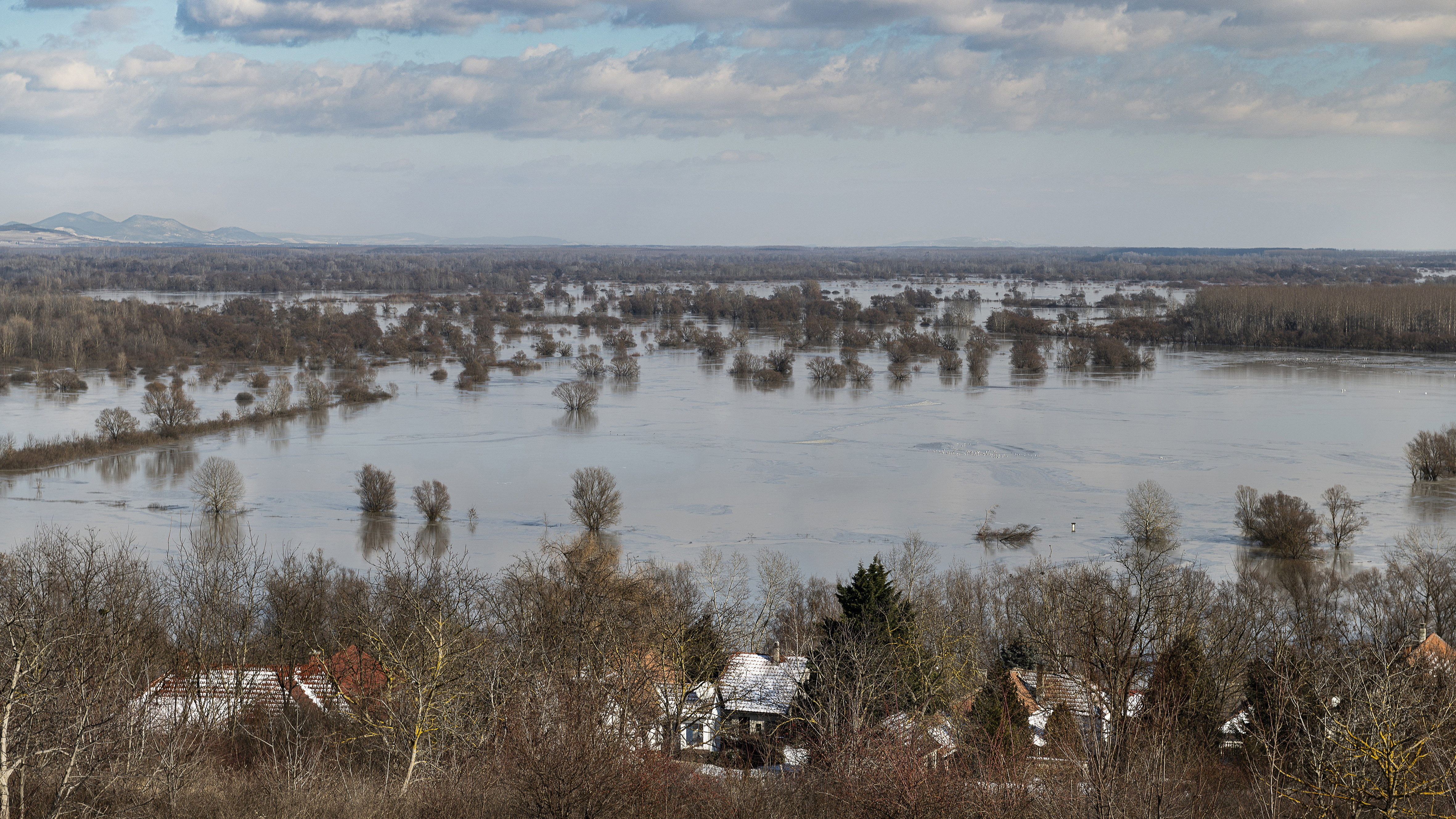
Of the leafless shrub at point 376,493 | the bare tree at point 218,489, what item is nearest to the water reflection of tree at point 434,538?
the leafless shrub at point 376,493

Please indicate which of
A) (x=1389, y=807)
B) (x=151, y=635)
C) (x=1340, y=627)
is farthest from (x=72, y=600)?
(x=1340, y=627)

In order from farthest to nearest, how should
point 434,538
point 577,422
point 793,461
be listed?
1. point 577,422
2. point 793,461
3. point 434,538

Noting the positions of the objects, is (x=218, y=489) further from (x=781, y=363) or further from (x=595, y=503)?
(x=781, y=363)

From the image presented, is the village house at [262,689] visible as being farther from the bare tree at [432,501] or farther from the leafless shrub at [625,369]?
the leafless shrub at [625,369]

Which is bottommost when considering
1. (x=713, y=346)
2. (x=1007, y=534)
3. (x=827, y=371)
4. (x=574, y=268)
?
(x=1007, y=534)

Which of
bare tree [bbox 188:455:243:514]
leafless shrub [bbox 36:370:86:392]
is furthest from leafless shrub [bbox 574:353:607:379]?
bare tree [bbox 188:455:243:514]

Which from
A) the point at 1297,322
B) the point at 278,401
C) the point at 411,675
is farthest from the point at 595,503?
the point at 1297,322

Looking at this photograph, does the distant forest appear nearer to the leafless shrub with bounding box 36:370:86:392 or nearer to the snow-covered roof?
the leafless shrub with bounding box 36:370:86:392
